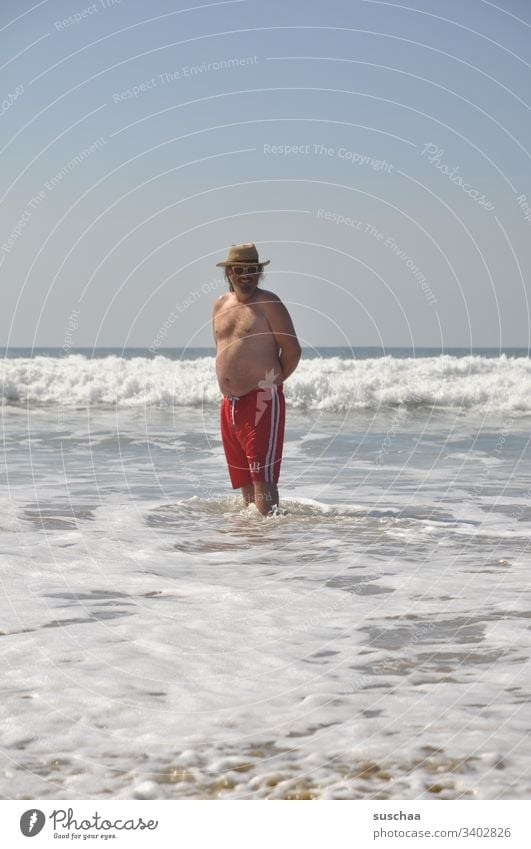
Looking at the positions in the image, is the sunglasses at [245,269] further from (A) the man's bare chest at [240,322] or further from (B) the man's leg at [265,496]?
(B) the man's leg at [265,496]

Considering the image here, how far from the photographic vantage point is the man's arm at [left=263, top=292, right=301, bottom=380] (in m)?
7.14

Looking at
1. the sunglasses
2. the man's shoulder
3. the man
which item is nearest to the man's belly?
the man

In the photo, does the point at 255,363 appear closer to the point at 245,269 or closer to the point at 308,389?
the point at 245,269

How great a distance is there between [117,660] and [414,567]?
7.81ft

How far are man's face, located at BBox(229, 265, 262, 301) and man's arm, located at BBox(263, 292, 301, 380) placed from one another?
0.16 meters

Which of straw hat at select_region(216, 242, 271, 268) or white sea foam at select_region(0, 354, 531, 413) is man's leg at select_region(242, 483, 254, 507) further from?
white sea foam at select_region(0, 354, 531, 413)

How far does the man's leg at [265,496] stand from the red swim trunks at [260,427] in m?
0.04

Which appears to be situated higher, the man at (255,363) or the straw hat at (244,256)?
the straw hat at (244,256)

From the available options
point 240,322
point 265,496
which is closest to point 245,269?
point 240,322

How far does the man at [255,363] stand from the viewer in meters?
7.15
